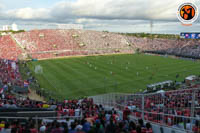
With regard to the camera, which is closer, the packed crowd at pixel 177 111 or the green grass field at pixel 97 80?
the packed crowd at pixel 177 111

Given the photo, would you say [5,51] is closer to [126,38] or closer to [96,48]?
[96,48]

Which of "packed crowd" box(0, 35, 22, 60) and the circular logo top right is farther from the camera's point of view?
"packed crowd" box(0, 35, 22, 60)

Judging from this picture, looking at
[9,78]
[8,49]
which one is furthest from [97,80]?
[8,49]

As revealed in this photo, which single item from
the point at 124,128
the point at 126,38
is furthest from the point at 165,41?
the point at 124,128

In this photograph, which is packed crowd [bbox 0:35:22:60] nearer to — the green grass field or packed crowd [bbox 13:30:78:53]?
packed crowd [bbox 13:30:78:53]

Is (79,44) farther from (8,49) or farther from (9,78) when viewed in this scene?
(9,78)

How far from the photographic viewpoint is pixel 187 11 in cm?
1972

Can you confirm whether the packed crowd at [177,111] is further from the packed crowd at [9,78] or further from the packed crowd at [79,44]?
the packed crowd at [79,44]

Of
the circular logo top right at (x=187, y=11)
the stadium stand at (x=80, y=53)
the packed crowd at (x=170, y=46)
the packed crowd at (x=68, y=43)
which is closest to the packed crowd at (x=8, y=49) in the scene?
the stadium stand at (x=80, y=53)

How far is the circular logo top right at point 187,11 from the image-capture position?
1850cm

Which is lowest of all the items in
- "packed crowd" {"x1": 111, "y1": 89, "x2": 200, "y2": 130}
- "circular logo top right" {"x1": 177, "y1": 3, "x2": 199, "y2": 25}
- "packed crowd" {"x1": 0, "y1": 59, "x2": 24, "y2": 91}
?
"packed crowd" {"x1": 0, "y1": 59, "x2": 24, "y2": 91}

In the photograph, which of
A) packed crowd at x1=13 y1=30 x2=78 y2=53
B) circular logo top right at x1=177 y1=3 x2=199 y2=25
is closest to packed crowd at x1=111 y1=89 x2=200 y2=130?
circular logo top right at x1=177 y1=3 x2=199 y2=25

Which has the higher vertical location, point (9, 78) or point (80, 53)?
point (80, 53)

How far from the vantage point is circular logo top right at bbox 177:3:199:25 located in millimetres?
18500
